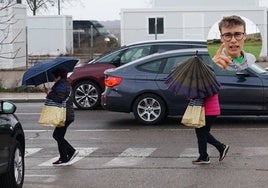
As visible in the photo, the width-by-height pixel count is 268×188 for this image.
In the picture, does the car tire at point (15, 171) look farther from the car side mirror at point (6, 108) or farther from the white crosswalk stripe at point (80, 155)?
the white crosswalk stripe at point (80, 155)

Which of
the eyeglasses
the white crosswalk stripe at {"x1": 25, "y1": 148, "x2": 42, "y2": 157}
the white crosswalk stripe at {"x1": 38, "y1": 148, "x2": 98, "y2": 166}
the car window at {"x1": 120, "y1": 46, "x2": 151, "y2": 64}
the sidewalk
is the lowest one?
the white crosswalk stripe at {"x1": 25, "y1": 148, "x2": 42, "y2": 157}

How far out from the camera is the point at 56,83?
383 inches

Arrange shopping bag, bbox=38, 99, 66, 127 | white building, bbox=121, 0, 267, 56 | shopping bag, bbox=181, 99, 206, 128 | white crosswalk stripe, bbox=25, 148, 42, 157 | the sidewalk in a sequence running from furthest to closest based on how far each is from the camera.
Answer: white building, bbox=121, 0, 267, 56 → the sidewalk → white crosswalk stripe, bbox=25, 148, 42, 157 → shopping bag, bbox=38, 99, 66, 127 → shopping bag, bbox=181, 99, 206, 128

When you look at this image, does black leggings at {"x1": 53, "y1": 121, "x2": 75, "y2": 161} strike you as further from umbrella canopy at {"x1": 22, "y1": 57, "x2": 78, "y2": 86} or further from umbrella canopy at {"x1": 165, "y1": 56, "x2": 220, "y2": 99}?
umbrella canopy at {"x1": 165, "y1": 56, "x2": 220, "y2": 99}

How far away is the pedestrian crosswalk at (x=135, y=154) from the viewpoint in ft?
32.3

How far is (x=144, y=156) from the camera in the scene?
405 inches

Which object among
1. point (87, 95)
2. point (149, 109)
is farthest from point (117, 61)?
point (149, 109)

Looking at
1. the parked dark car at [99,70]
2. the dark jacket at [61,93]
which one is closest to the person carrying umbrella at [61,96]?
the dark jacket at [61,93]

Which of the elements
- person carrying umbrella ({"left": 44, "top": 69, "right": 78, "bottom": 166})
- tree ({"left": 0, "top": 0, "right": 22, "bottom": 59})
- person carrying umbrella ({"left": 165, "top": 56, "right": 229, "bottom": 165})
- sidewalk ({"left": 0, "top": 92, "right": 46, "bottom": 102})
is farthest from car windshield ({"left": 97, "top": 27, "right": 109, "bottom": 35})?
person carrying umbrella ({"left": 165, "top": 56, "right": 229, "bottom": 165})

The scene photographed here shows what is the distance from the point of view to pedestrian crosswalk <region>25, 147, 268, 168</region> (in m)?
9.84

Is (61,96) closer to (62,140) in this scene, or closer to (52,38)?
(62,140)

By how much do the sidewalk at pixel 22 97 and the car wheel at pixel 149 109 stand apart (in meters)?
6.49

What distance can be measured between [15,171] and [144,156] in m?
3.12

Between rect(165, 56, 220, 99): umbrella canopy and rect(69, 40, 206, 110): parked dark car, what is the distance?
23.5 feet
